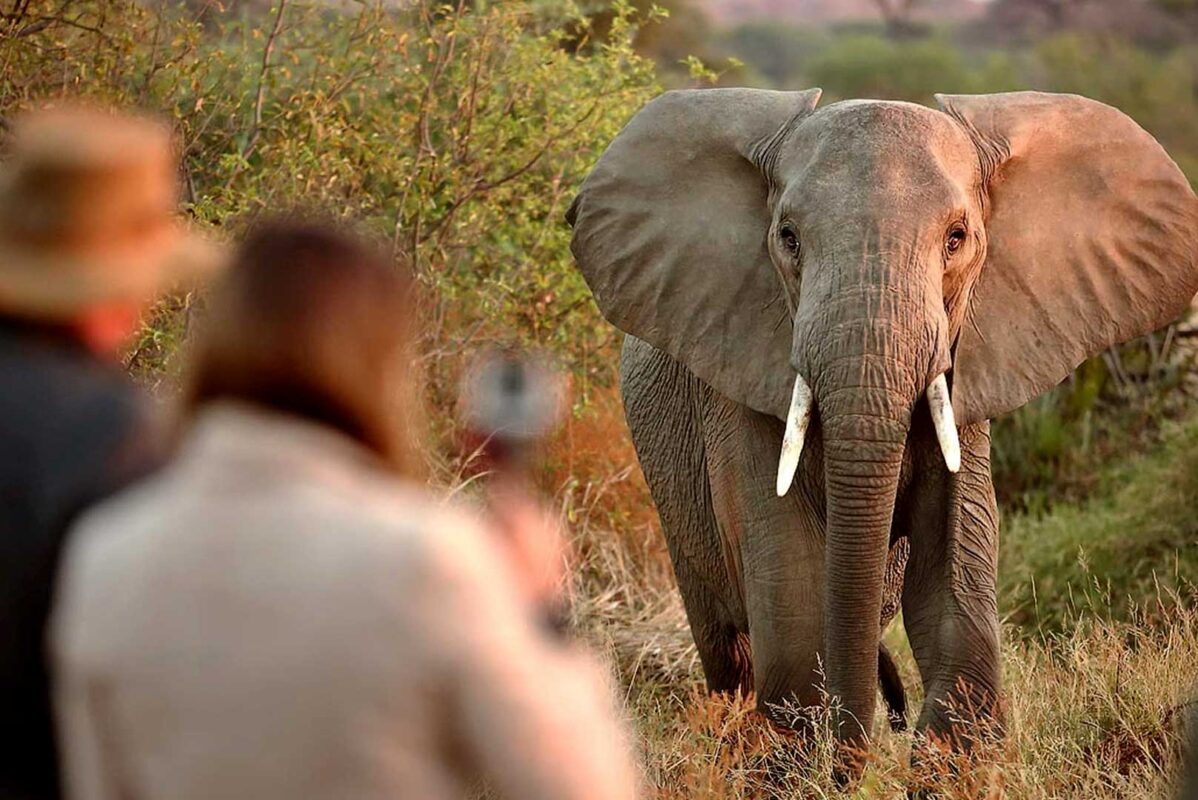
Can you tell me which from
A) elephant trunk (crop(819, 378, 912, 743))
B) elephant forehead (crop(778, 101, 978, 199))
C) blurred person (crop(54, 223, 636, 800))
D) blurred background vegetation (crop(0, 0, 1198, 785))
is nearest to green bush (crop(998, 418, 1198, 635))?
blurred background vegetation (crop(0, 0, 1198, 785))

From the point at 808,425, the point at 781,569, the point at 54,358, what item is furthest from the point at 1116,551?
the point at 54,358

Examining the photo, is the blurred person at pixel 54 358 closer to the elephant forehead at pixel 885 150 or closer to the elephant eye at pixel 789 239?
the elephant forehead at pixel 885 150

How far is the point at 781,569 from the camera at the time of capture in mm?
5711

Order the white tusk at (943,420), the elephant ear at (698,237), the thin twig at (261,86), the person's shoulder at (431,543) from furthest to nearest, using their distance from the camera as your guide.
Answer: the thin twig at (261,86)
the elephant ear at (698,237)
the white tusk at (943,420)
the person's shoulder at (431,543)

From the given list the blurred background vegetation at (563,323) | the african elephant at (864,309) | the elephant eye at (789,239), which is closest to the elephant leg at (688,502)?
the african elephant at (864,309)

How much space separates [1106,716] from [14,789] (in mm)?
4094

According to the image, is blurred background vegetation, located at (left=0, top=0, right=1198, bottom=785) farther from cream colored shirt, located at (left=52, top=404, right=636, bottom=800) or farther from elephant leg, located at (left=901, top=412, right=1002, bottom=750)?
cream colored shirt, located at (left=52, top=404, right=636, bottom=800)

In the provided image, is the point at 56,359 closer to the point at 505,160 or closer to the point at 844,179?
the point at 844,179

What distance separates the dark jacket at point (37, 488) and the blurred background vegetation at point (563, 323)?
2.92 metres

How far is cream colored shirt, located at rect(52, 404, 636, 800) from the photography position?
2.04 meters

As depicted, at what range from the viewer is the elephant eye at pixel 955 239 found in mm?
5430

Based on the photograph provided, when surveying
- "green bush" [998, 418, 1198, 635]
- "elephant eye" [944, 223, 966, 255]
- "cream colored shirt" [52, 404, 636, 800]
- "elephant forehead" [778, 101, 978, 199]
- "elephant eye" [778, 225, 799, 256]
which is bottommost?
"green bush" [998, 418, 1198, 635]

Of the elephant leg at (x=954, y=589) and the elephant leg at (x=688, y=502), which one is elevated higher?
the elephant leg at (x=954, y=589)

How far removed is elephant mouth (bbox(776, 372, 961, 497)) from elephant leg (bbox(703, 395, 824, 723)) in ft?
0.71
